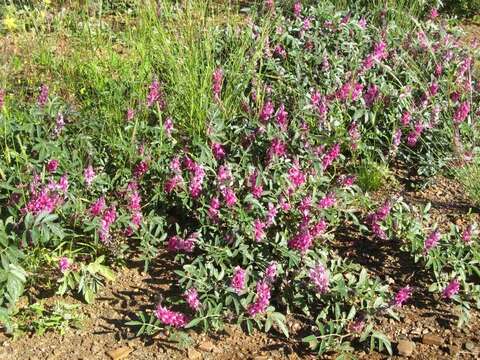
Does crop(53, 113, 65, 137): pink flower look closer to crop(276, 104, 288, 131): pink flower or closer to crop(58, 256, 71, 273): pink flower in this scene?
crop(58, 256, 71, 273): pink flower

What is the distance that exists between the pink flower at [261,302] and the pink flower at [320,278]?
213mm

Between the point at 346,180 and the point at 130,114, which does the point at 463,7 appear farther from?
the point at 130,114

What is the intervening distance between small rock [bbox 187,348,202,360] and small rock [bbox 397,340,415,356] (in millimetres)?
843

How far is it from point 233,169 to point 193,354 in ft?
3.10

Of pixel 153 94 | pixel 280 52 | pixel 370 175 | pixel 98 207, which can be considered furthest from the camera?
pixel 280 52

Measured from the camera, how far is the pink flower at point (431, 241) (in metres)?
3.21

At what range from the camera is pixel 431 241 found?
322cm

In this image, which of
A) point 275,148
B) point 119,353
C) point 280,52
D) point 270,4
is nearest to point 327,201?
point 275,148

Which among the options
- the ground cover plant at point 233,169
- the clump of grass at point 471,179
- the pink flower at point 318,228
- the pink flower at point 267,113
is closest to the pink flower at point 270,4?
the ground cover plant at point 233,169

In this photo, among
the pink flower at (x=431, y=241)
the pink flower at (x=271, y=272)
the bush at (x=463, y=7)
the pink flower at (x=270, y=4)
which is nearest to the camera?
the pink flower at (x=271, y=272)

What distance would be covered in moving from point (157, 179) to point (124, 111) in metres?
0.56

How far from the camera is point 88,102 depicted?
151 inches

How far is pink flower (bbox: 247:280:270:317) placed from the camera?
9.57 ft

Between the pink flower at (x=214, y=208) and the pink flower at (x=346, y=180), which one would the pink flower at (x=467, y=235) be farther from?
the pink flower at (x=214, y=208)
